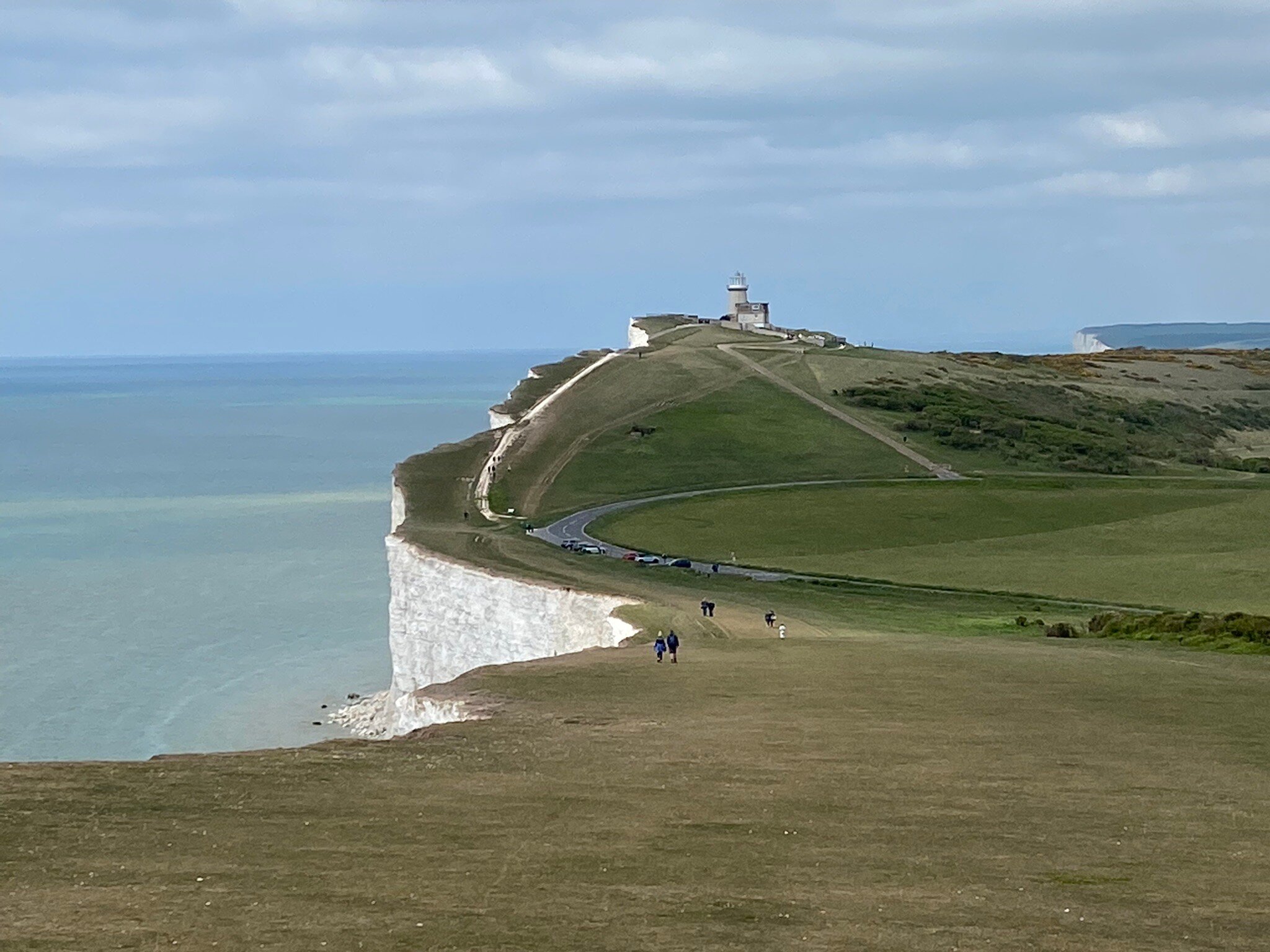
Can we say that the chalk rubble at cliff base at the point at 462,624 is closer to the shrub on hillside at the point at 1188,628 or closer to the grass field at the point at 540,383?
the shrub on hillside at the point at 1188,628

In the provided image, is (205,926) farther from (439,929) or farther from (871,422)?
(871,422)

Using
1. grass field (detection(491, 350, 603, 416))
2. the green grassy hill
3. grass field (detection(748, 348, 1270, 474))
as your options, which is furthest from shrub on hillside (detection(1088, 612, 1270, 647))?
grass field (detection(491, 350, 603, 416))

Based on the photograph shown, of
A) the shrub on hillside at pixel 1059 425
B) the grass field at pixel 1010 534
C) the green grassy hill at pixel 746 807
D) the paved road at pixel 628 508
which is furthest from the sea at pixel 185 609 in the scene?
the shrub on hillside at pixel 1059 425

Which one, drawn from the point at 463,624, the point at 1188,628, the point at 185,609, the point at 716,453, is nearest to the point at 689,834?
the point at 1188,628

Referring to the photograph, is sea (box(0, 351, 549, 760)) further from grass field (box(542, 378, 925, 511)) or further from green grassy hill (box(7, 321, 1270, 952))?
green grassy hill (box(7, 321, 1270, 952))

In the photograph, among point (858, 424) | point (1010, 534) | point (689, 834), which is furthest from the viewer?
point (858, 424)

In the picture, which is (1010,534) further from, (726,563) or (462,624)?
(462,624)

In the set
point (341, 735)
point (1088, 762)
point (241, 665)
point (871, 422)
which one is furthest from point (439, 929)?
point (871, 422)
